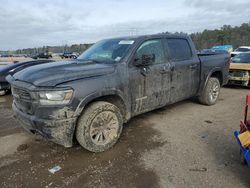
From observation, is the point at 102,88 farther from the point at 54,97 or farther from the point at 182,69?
the point at 182,69

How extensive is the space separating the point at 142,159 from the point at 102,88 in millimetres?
1289

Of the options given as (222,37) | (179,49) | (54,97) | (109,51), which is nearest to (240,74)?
(179,49)

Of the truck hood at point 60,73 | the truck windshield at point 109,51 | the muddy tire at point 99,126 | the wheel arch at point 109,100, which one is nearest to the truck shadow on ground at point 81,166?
the muddy tire at point 99,126

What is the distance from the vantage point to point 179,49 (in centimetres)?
541

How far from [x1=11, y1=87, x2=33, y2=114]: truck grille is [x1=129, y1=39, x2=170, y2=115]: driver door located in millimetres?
1711

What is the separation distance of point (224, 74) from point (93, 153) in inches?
189

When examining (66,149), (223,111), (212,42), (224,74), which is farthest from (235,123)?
(212,42)

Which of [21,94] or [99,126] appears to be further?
[99,126]

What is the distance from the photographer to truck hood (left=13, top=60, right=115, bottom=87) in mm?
3386

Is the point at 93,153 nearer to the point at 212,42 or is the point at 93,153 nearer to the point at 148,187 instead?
the point at 148,187

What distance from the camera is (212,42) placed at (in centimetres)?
6253

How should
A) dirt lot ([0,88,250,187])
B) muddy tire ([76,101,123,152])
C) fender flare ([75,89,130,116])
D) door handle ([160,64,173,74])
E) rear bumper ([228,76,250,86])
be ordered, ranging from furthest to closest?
1. rear bumper ([228,76,250,86])
2. door handle ([160,64,173,74])
3. muddy tire ([76,101,123,152])
4. fender flare ([75,89,130,116])
5. dirt lot ([0,88,250,187])

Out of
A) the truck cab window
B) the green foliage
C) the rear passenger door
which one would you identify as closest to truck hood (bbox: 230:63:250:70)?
the rear passenger door

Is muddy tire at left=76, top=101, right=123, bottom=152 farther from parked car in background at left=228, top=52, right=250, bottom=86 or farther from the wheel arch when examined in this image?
parked car in background at left=228, top=52, right=250, bottom=86
